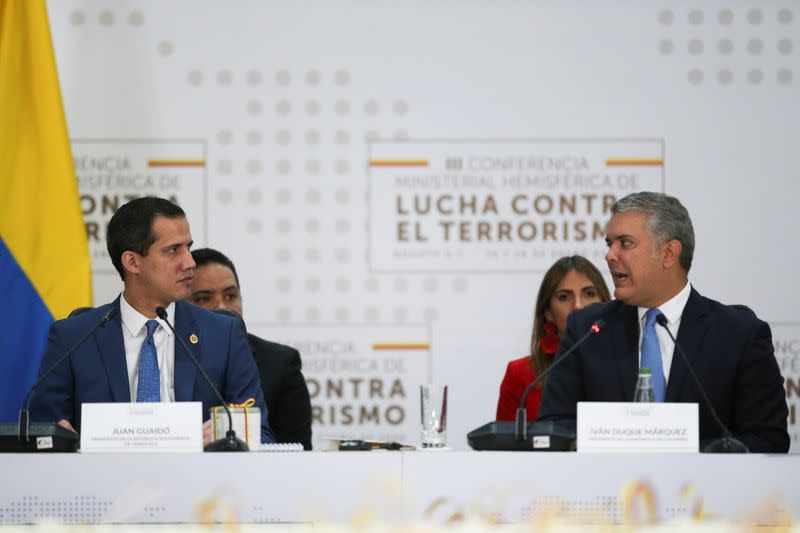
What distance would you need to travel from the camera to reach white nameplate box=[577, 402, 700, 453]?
2715 millimetres

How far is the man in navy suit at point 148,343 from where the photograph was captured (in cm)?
377

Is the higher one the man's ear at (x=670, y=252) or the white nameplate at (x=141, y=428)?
the man's ear at (x=670, y=252)

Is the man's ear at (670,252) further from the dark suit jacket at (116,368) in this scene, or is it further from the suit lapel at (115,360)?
the suit lapel at (115,360)

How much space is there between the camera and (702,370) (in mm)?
3639

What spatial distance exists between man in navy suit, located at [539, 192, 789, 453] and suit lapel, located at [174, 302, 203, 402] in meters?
1.18

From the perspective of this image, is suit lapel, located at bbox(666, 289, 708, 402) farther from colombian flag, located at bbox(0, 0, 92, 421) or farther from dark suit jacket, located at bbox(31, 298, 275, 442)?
colombian flag, located at bbox(0, 0, 92, 421)

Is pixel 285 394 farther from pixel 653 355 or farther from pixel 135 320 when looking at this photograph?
pixel 653 355

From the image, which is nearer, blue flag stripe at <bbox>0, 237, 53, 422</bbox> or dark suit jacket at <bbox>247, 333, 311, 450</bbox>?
dark suit jacket at <bbox>247, 333, 311, 450</bbox>

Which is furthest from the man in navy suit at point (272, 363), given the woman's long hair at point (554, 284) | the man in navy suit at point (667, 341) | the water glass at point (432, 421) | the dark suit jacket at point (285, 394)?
the water glass at point (432, 421)

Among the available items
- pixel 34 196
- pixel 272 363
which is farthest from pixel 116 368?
pixel 34 196

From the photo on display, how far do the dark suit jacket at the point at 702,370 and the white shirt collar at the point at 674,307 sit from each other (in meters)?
0.02

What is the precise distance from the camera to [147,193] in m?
5.31

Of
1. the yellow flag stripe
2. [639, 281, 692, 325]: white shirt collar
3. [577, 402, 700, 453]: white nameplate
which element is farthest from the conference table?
the yellow flag stripe

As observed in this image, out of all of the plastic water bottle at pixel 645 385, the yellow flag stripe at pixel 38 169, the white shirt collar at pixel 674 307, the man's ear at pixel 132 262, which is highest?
the yellow flag stripe at pixel 38 169
